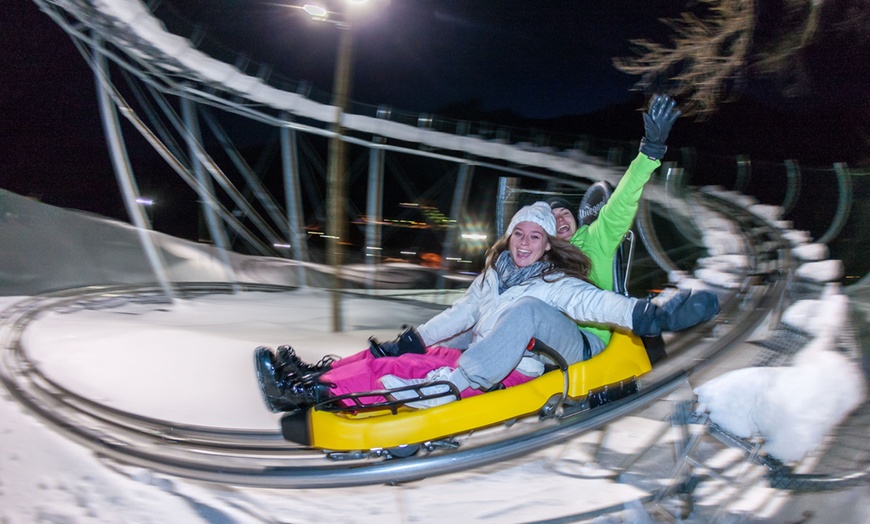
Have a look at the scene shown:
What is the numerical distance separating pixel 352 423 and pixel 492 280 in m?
0.94

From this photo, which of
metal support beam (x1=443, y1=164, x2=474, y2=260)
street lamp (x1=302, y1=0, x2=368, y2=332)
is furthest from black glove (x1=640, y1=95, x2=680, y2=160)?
metal support beam (x1=443, y1=164, x2=474, y2=260)

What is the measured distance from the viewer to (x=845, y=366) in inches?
86.7

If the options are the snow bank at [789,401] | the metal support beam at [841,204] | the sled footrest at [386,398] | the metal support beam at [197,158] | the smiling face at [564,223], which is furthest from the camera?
the metal support beam at [197,158]

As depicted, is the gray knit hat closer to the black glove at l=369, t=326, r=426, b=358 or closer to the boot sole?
the black glove at l=369, t=326, r=426, b=358

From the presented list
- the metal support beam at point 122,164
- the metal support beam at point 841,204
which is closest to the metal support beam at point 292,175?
the metal support beam at point 122,164

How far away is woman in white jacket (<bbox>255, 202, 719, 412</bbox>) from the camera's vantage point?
2227 mm

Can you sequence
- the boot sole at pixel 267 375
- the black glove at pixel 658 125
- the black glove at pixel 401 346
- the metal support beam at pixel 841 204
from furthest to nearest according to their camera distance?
the metal support beam at pixel 841 204 < the black glove at pixel 401 346 < the black glove at pixel 658 125 < the boot sole at pixel 267 375

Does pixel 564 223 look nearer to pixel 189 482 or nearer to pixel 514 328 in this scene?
pixel 514 328

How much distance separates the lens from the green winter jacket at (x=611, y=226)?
2574 mm

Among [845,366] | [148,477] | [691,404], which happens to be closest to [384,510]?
[148,477]

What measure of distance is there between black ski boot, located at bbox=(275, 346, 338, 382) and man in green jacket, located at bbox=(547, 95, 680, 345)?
116 centimetres

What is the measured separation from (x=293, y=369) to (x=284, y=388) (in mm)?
109

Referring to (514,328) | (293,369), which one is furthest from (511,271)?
(293,369)

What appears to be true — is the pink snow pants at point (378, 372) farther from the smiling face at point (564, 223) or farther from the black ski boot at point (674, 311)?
A: the smiling face at point (564, 223)
